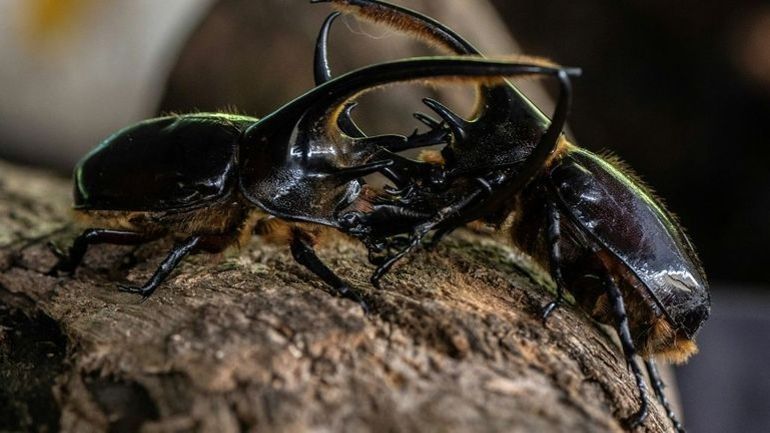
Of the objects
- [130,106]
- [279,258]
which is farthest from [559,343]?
[130,106]

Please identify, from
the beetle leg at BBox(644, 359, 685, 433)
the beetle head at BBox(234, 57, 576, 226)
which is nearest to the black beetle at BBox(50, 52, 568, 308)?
the beetle head at BBox(234, 57, 576, 226)

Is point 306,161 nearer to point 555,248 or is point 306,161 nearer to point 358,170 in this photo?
point 358,170

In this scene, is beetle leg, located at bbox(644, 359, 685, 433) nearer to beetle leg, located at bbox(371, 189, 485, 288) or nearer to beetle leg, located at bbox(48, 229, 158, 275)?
beetle leg, located at bbox(371, 189, 485, 288)

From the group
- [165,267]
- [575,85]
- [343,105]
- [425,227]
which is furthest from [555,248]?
[575,85]

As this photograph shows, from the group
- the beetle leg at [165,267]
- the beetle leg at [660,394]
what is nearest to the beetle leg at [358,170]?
the beetle leg at [165,267]

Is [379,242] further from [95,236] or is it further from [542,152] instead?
[95,236]

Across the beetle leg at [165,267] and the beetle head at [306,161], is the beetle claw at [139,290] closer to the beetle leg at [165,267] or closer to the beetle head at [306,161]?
the beetle leg at [165,267]
